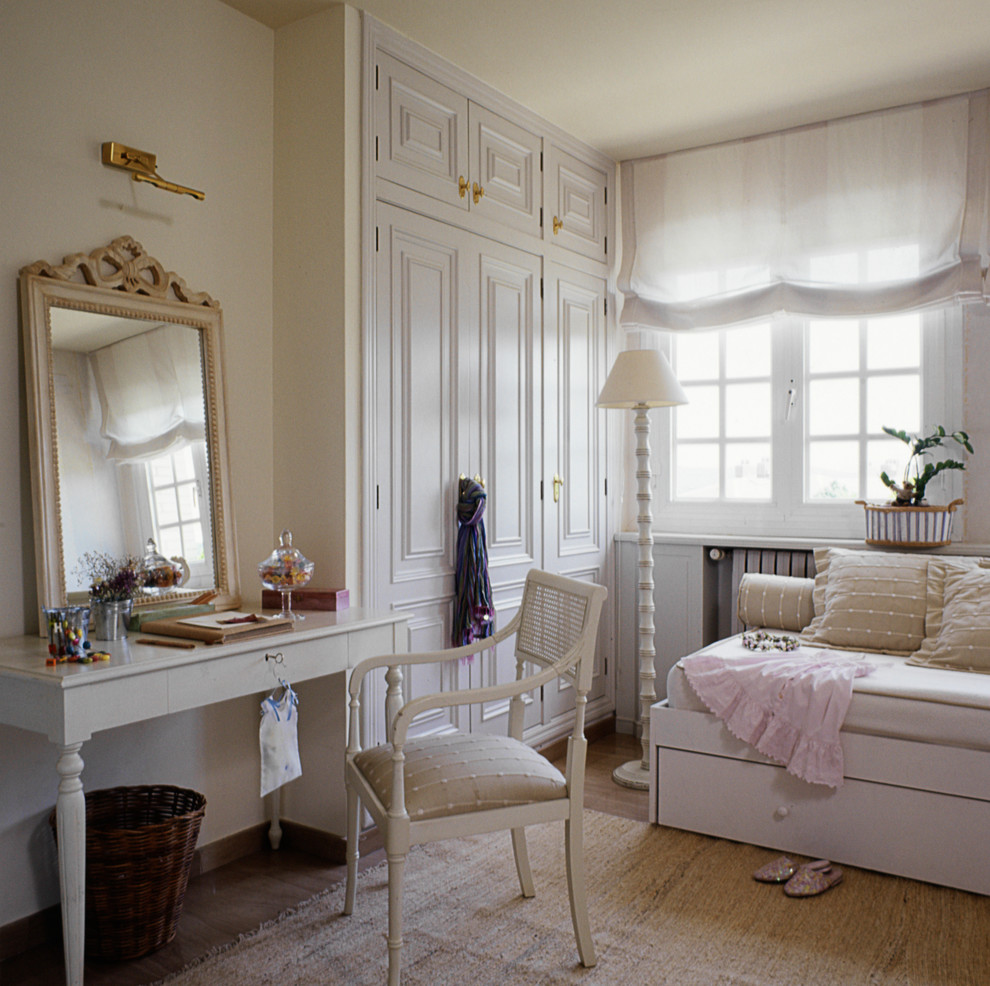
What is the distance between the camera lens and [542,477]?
3670 millimetres

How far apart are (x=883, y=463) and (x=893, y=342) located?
0.48m

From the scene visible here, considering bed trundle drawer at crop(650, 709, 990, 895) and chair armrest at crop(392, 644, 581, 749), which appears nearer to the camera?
chair armrest at crop(392, 644, 581, 749)

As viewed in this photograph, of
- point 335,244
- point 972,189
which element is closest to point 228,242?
point 335,244

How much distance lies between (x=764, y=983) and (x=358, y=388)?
75.6 inches

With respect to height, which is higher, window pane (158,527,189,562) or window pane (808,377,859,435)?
window pane (808,377,859,435)

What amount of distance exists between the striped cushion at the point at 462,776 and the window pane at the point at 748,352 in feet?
7.59

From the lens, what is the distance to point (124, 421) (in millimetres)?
2469

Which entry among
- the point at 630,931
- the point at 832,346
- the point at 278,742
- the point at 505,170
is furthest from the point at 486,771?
the point at 832,346

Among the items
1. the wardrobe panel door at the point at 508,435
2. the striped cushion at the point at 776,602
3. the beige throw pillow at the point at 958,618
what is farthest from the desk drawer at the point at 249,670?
the beige throw pillow at the point at 958,618

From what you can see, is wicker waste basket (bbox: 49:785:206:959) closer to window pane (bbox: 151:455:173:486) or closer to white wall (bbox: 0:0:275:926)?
white wall (bbox: 0:0:275:926)

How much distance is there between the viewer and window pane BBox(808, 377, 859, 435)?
3.73 meters

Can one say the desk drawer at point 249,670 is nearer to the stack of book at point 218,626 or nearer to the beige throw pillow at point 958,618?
the stack of book at point 218,626

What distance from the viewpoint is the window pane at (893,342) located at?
3.60 m

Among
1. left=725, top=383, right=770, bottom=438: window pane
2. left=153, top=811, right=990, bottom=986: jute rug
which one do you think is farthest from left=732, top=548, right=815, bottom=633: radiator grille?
left=153, top=811, right=990, bottom=986: jute rug
